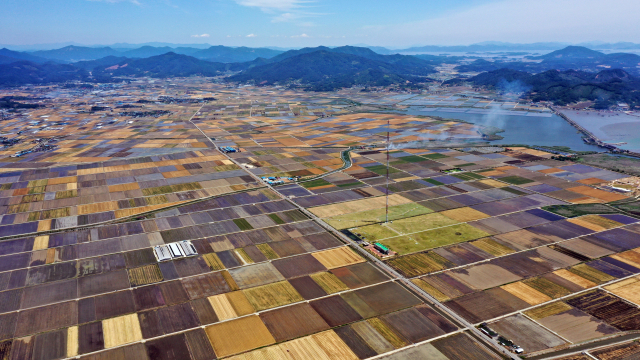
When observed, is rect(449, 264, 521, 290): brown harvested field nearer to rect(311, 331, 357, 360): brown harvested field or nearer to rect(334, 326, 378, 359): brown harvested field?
rect(334, 326, 378, 359): brown harvested field

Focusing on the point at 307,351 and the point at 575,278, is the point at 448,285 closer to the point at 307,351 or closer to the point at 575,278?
the point at 575,278

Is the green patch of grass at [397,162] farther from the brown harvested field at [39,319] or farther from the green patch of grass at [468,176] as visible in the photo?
the brown harvested field at [39,319]

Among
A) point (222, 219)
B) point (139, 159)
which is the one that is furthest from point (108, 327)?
point (139, 159)

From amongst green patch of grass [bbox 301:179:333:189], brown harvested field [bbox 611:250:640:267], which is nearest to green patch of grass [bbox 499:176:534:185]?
brown harvested field [bbox 611:250:640:267]

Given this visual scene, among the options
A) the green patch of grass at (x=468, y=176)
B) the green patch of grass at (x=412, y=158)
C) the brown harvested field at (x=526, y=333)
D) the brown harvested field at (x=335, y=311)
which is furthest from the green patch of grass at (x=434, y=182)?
the brown harvested field at (x=335, y=311)

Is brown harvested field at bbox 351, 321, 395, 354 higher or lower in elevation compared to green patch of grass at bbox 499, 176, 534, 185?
lower

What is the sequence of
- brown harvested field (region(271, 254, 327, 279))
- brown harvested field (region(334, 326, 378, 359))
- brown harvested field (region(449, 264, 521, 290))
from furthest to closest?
1. brown harvested field (region(271, 254, 327, 279))
2. brown harvested field (region(449, 264, 521, 290))
3. brown harvested field (region(334, 326, 378, 359))

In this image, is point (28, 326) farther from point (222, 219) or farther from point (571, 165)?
point (571, 165)
